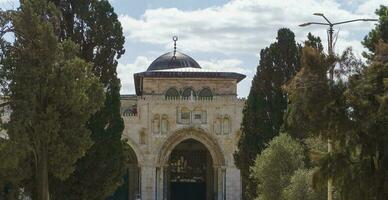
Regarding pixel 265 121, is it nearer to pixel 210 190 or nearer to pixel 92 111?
pixel 92 111

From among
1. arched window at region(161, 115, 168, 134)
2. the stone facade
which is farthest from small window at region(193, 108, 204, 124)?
arched window at region(161, 115, 168, 134)

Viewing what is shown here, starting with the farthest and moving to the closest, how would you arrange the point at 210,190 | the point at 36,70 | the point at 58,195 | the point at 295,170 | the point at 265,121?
the point at 210,190 < the point at 265,121 < the point at 295,170 < the point at 58,195 < the point at 36,70

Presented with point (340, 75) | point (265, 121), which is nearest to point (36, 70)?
point (340, 75)

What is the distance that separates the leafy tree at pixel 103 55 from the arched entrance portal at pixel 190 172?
29.0 metres

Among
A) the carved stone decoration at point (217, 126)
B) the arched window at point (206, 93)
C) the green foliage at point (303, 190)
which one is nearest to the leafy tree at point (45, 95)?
the green foliage at point (303, 190)

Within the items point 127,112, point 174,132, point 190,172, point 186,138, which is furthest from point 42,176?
point 190,172

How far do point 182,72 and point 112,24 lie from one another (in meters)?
27.2

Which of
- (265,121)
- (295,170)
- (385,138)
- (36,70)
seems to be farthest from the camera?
(265,121)

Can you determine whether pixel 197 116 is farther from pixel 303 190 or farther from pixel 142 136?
pixel 303 190

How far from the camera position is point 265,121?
42.2 meters

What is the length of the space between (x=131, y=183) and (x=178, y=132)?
6155 millimetres

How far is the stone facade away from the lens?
58.5 m

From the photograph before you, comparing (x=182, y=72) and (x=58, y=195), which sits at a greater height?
(x=182, y=72)

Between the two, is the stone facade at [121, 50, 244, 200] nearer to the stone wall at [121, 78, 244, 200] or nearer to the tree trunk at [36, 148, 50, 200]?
the stone wall at [121, 78, 244, 200]
